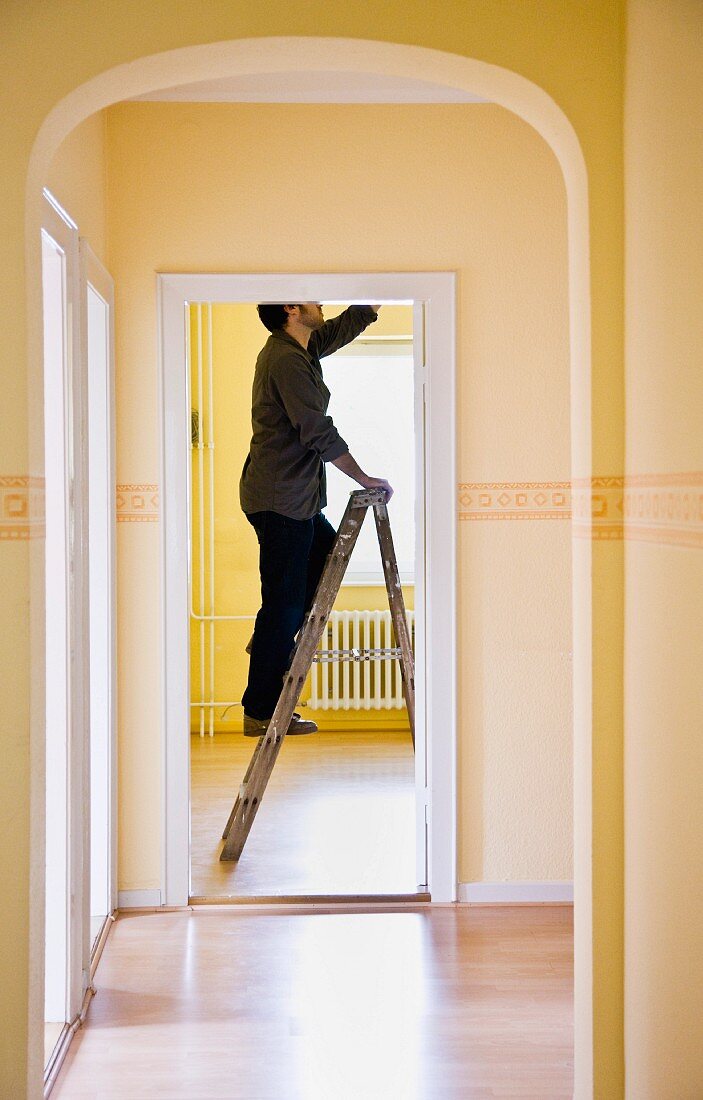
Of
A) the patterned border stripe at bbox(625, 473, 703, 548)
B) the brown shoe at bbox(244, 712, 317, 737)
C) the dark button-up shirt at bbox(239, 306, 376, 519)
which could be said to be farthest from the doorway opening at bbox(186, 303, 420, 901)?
the patterned border stripe at bbox(625, 473, 703, 548)

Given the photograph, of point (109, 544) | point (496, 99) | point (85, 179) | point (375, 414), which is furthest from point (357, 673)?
point (496, 99)

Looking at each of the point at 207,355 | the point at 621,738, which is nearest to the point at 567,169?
the point at 621,738

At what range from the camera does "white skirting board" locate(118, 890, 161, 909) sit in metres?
3.63

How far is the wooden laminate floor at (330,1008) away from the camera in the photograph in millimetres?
2506

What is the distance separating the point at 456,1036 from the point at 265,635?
6.17 ft

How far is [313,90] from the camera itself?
3455 millimetres

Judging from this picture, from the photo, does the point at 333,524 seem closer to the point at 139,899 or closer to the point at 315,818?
the point at 315,818

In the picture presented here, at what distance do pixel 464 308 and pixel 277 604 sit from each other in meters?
1.36

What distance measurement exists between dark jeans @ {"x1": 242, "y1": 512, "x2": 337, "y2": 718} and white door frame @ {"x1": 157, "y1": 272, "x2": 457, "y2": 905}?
0.67 metres

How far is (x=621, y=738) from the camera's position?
2.09 metres

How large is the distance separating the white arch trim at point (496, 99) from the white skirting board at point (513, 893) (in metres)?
1.47

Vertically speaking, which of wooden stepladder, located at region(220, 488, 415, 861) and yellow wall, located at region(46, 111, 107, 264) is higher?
yellow wall, located at region(46, 111, 107, 264)

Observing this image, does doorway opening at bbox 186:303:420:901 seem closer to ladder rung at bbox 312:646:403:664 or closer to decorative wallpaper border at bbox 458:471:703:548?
ladder rung at bbox 312:646:403:664

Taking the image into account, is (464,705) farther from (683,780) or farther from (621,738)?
(683,780)
